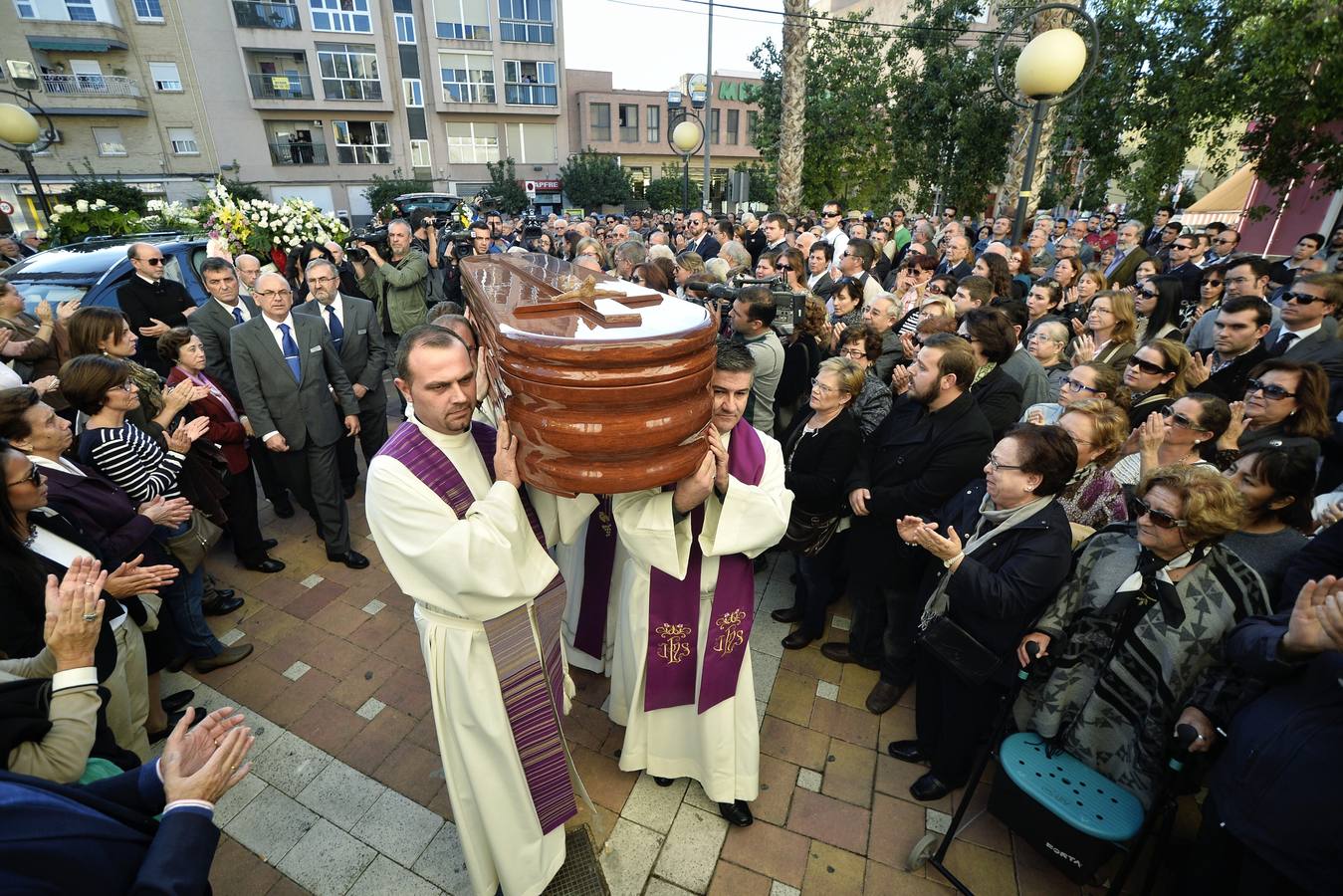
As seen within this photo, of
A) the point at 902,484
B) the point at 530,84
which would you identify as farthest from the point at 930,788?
the point at 530,84

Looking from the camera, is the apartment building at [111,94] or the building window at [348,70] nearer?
the apartment building at [111,94]

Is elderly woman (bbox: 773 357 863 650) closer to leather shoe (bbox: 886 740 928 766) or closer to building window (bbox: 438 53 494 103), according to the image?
leather shoe (bbox: 886 740 928 766)

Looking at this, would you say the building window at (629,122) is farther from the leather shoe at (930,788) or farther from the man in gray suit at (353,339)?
the leather shoe at (930,788)

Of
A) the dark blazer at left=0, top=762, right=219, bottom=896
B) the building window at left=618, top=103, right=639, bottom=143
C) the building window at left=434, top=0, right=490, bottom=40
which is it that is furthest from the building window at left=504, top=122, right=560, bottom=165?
the dark blazer at left=0, top=762, right=219, bottom=896

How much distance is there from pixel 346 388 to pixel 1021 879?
500 centimetres

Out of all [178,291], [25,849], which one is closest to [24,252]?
[178,291]

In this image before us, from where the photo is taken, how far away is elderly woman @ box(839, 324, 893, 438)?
386 cm

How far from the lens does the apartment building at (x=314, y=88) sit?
985 inches

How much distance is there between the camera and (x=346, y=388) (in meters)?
4.71

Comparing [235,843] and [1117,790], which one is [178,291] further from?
[1117,790]

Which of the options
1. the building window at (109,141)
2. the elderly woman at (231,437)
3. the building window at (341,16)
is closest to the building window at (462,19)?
the building window at (341,16)

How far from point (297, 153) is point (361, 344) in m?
30.8

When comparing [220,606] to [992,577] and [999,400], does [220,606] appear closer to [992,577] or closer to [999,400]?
[992,577]

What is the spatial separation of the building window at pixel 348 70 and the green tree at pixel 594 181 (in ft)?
31.1
